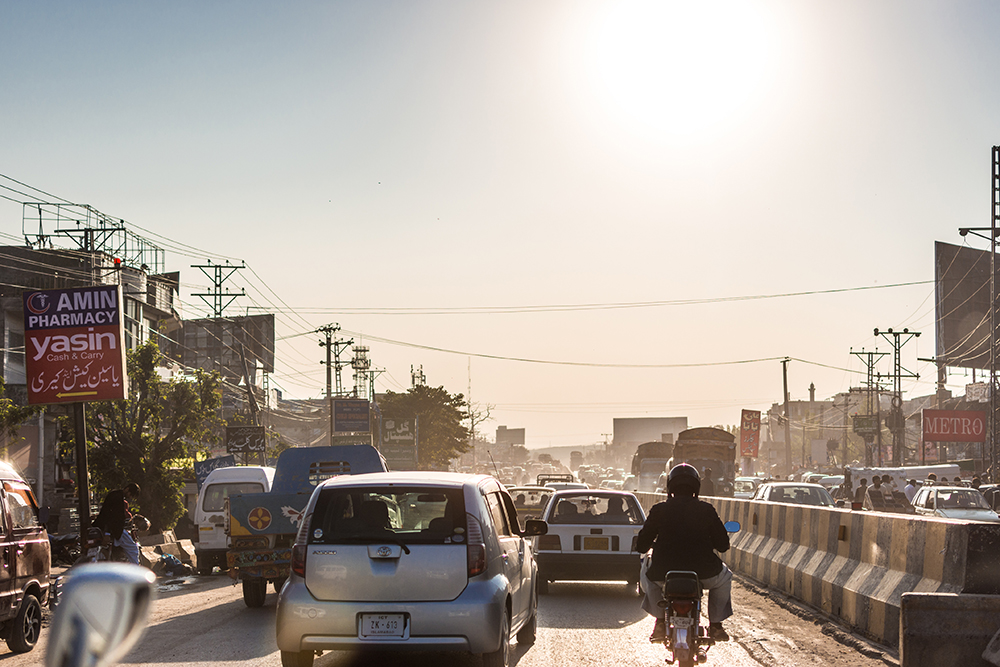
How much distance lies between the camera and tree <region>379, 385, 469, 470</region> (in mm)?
97438

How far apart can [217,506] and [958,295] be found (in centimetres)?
5822

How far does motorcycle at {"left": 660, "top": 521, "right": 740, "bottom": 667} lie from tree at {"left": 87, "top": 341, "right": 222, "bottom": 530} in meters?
26.1

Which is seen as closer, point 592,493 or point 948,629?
point 948,629

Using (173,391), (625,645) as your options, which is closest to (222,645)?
(625,645)

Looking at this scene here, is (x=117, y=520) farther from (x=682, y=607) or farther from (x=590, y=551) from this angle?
(x=682, y=607)

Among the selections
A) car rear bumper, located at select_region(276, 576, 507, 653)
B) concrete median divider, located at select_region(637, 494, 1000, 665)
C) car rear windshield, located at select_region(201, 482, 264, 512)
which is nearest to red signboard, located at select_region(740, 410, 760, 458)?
car rear windshield, located at select_region(201, 482, 264, 512)

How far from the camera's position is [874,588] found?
1070 cm

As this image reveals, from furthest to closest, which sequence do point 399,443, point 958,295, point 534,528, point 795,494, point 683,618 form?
point 399,443 < point 958,295 < point 795,494 < point 534,528 < point 683,618

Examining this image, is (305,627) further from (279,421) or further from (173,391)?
(279,421)

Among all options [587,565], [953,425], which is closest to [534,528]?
[587,565]

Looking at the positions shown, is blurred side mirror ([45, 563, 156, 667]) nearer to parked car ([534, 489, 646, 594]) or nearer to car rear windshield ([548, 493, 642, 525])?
parked car ([534, 489, 646, 594])

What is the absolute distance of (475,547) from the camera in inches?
327

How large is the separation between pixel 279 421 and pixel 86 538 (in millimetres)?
94337

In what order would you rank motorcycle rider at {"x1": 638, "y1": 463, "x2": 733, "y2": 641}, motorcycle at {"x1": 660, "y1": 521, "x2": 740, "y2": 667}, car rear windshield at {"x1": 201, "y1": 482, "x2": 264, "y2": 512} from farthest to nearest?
car rear windshield at {"x1": 201, "y1": 482, "x2": 264, "y2": 512} < motorcycle rider at {"x1": 638, "y1": 463, "x2": 733, "y2": 641} < motorcycle at {"x1": 660, "y1": 521, "x2": 740, "y2": 667}
